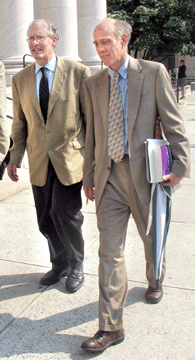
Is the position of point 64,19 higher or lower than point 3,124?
→ higher

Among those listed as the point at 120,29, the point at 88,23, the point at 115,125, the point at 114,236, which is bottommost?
Answer: the point at 114,236

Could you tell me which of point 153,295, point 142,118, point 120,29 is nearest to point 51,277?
point 153,295

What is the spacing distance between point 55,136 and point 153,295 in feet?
4.76

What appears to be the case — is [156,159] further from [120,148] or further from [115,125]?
[115,125]

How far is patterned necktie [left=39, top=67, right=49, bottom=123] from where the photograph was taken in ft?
11.8

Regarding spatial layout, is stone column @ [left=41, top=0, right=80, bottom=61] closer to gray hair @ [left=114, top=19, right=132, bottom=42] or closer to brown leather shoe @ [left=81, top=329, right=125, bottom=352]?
gray hair @ [left=114, top=19, right=132, bottom=42]

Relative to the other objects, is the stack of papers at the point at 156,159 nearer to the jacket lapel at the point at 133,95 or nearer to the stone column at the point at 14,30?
the jacket lapel at the point at 133,95

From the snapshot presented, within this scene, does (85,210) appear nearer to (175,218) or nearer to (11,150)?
(175,218)

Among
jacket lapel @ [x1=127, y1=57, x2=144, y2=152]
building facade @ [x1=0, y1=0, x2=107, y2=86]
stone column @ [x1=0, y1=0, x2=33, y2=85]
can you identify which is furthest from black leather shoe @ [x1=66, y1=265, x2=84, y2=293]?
stone column @ [x1=0, y1=0, x2=33, y2=85]

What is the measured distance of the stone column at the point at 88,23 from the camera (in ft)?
39.7

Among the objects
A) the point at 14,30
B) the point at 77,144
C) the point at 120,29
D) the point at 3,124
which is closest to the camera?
the point at 120,29

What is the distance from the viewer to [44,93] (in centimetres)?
359

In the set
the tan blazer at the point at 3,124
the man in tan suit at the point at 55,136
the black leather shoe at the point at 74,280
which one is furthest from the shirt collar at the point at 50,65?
the black leather shoe at the point at 74,280

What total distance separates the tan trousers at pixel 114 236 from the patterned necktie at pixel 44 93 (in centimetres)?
90
